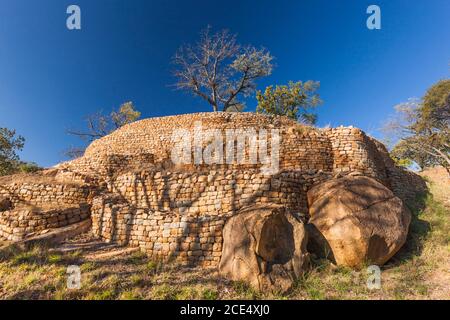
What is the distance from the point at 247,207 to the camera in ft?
21.3

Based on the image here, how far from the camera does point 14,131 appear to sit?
20.9 meters

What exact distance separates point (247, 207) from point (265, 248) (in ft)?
4.15

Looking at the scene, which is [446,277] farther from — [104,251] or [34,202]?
[34,202]

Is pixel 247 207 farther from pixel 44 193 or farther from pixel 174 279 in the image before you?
pixel 44 193

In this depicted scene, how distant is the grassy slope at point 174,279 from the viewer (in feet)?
15.5

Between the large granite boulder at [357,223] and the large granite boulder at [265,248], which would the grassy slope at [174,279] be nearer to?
the large granite boulder at [265,248]

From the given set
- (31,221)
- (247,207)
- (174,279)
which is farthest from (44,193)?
(247,207)

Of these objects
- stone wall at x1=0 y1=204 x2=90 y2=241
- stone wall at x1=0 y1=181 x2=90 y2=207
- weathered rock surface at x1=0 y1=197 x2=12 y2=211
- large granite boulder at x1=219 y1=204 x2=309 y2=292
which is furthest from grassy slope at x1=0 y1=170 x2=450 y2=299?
weathered rock surface at x1=0 y1=197 x2=12 y2=211

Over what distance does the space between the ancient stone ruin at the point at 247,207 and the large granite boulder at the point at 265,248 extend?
0.02 m

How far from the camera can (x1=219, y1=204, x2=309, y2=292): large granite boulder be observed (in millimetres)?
5203

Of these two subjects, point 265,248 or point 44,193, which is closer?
point 265,248

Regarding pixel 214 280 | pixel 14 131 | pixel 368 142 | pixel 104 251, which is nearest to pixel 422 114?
pixel 368 142

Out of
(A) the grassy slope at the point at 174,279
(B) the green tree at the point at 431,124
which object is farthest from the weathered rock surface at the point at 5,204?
(B) the green tree at the point at 431,124

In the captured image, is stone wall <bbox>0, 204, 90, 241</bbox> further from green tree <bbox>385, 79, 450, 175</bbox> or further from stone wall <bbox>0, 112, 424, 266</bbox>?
green tree <bbox>385, 79, 450, 175</bbox>
